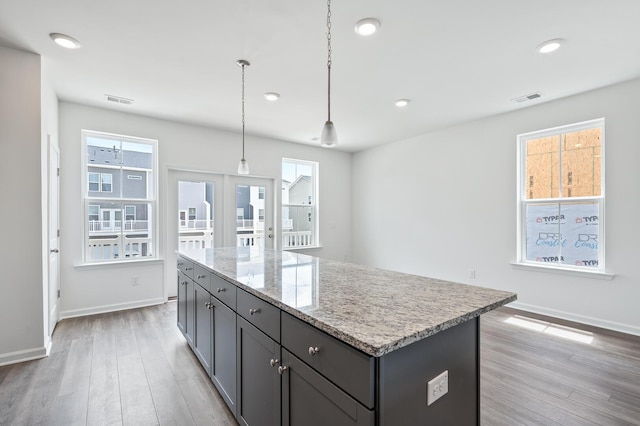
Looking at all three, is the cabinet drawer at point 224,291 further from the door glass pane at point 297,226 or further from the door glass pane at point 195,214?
the door glass pane at point 297,226

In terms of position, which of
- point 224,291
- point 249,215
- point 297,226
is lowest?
point 224,291

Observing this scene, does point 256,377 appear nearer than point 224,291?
Yes

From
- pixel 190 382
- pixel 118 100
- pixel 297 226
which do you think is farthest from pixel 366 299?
pixel 297 226

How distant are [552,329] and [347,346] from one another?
11.5 feet

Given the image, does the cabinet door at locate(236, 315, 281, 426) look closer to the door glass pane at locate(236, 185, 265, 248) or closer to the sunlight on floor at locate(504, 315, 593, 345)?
the sunlight on floor at locate(504, 315, 593, 345)

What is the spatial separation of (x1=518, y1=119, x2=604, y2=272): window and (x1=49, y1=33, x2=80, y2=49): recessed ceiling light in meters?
5.01

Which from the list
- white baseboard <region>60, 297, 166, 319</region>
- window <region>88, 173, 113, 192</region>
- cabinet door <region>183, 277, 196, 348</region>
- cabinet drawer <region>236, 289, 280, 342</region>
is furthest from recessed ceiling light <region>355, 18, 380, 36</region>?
white baseboard <region>60, 297, 166, 319</region>

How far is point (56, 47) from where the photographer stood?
262 centimetres

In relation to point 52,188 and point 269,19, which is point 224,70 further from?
point 52,188

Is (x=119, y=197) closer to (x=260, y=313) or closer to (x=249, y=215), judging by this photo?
(x=249, y=215)

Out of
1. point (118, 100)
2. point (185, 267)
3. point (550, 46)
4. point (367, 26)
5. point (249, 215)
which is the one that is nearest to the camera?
point (367, 26)

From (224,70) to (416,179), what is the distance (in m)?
3.69

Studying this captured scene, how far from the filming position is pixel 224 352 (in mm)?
2002

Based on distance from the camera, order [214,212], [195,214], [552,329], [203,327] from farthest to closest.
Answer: [214,212] < [195,214] < [552,329] < [203,327]
